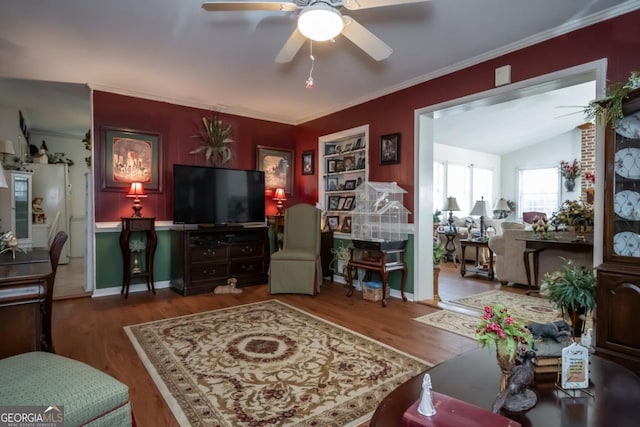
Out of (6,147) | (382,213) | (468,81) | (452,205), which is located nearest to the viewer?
(468,81)

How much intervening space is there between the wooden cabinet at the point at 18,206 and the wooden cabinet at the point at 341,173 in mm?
4639

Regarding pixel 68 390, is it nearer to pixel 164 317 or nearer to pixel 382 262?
pixel 164 317

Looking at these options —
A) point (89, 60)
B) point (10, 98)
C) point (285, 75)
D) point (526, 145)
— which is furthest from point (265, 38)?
point (526, 145)

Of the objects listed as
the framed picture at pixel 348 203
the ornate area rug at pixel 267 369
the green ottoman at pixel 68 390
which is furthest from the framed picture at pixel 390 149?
the green ottoman at pixel 68 390

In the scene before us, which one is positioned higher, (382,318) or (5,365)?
(5,365)

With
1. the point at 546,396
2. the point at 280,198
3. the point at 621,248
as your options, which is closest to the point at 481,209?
the point at 280,198

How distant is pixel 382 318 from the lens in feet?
11.5

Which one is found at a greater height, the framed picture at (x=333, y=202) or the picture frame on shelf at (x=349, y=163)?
the picture frame on shelf at (x=349, y=163)

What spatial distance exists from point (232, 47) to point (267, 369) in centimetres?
286

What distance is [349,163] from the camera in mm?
5246

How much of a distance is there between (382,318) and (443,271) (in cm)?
317

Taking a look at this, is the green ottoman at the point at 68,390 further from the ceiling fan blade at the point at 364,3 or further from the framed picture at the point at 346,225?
the framed picture at the point at 346,225

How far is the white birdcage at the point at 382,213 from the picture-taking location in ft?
13.7

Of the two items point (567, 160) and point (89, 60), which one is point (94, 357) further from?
point (567, 160)
